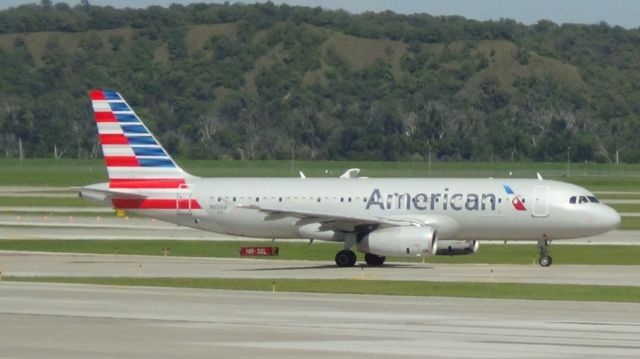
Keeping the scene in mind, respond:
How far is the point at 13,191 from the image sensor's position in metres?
113

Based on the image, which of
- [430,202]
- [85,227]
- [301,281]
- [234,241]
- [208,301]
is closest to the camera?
[208,301]

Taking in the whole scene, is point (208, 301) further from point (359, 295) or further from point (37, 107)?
point (37, 107)

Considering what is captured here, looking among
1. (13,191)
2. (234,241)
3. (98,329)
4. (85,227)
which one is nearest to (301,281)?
(98,329)

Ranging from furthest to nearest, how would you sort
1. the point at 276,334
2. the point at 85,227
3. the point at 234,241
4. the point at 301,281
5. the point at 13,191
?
the point at 13,191 < the point at 85,227 < the point at 234,241 < the point at 301,281 < the point at 276,334

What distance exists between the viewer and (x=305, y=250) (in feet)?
200

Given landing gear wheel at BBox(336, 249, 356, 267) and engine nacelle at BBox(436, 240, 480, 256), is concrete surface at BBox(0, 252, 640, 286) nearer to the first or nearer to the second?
landing gear wheel at BBox(336, 249, 356, 267)

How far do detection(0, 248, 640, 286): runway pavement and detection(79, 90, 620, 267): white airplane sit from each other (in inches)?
45.7

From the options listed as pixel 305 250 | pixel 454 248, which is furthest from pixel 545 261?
pixel 305 250

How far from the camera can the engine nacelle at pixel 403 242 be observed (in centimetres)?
5172

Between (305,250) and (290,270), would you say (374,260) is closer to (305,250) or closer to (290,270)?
(290,270)

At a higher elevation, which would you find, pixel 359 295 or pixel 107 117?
pixel 107 117

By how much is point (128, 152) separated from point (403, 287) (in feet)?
55.0

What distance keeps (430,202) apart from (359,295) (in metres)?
13.7

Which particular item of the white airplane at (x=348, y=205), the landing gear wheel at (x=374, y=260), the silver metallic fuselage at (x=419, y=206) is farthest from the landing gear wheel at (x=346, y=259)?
the silver metallic fuselage at (x=419, y=206)
